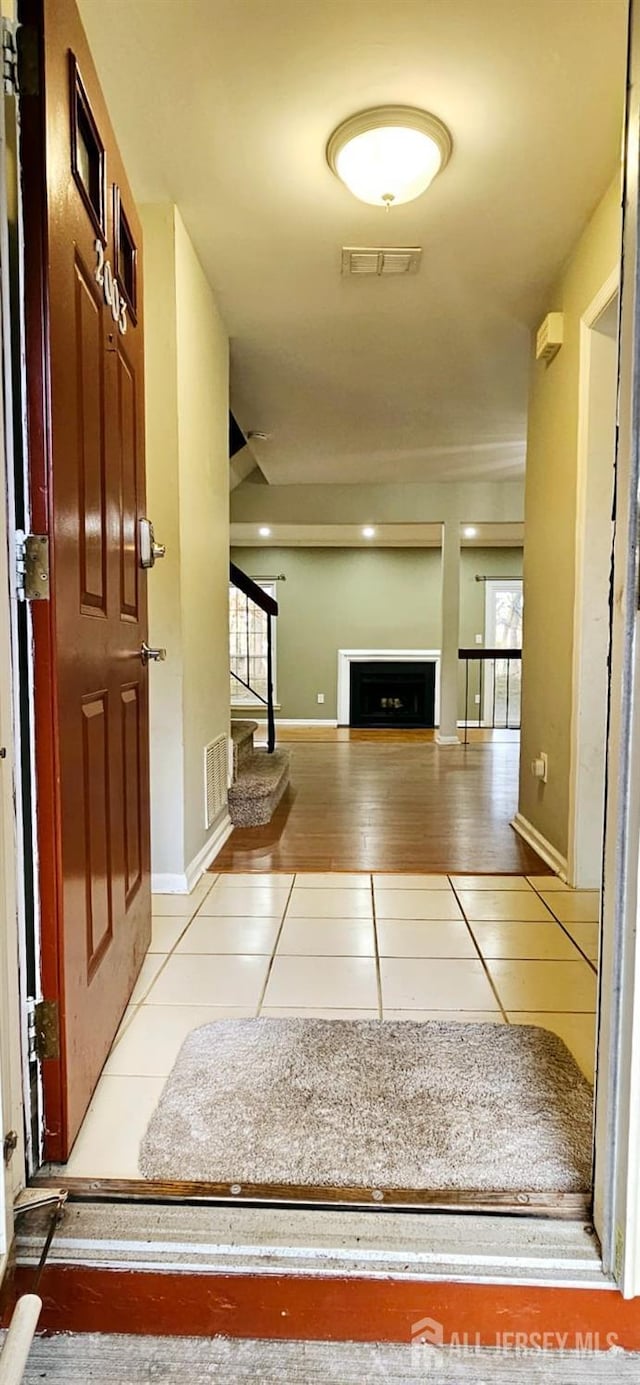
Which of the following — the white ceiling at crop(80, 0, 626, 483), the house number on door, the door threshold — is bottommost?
the door threshold

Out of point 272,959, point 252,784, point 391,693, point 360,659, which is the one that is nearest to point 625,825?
point 272,959

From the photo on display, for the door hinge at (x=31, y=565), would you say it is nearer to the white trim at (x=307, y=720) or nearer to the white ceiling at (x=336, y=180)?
the white ceiling at (x=336, y=180)

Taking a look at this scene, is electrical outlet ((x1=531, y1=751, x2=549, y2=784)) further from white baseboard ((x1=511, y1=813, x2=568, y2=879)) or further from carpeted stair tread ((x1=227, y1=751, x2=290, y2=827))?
carpeted stair tread ((x1=227, y1=751, x2=290, y2=827))

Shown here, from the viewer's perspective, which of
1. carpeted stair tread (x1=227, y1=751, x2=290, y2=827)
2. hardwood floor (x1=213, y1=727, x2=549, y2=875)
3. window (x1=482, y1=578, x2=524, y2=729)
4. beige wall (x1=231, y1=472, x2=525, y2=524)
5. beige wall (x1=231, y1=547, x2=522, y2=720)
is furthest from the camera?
window (x1=482, y1=578, x2=524, y2=729)

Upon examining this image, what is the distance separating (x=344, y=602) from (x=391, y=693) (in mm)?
1359

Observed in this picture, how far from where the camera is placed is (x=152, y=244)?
7.42 ft

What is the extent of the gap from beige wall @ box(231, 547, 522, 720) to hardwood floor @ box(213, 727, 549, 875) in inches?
114

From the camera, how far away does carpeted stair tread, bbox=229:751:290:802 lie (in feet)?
10.9

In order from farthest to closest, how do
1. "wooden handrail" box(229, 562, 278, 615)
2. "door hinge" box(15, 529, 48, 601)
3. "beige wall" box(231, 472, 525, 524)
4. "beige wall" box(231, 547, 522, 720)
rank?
"beige wall" box(231, 547, 522, 720), "beige wall" box(231, 472, 525, 524), "wooden handrail" box(229, 562, 278, 615), "door hinge" box(15, 529, 48, 601)

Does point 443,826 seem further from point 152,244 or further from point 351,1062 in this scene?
point 152,244

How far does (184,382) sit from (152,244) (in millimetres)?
442

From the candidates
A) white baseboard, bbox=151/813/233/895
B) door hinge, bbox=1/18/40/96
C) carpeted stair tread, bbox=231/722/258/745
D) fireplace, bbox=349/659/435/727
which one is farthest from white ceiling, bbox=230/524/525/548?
door hinge, bbox=1/18/40/96

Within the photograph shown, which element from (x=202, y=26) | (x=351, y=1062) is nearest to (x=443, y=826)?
(x=351, y=1062)

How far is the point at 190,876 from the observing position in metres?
2.46
